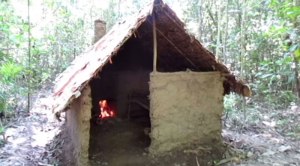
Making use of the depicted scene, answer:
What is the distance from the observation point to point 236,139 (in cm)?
755

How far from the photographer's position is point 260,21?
11539mm

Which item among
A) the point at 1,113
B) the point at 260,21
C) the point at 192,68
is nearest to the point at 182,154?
the point at 192,68

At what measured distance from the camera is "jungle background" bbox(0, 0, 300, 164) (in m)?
8.34

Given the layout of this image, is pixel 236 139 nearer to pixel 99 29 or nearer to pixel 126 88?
pixel 126 88

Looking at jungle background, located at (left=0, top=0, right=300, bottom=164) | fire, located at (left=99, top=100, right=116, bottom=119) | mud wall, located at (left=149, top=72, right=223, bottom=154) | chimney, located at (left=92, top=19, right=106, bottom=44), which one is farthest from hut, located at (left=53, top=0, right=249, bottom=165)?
chimney, located at (left=92, top=19, right=106, bottom=44)

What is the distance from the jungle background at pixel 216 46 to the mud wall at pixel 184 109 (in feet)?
2.52

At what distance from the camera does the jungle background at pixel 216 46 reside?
8.34m

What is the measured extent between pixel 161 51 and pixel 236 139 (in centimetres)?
247

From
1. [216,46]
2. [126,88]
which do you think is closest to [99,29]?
[126,88]

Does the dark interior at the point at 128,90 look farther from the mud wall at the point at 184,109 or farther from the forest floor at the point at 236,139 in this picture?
the forest floor at the point at 236,139

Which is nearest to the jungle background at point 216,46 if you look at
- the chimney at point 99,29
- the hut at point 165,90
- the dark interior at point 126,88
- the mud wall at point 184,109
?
the hut at point 165,90

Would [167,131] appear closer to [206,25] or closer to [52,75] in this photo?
[206,25]

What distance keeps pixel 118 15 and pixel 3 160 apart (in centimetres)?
1047

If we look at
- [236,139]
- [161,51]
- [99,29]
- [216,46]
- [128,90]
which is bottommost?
[236,139]
